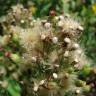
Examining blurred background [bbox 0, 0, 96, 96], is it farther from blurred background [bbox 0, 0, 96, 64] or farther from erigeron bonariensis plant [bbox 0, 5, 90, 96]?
erigeron bonariensis plant [bbox 0, 5, 90, 96]

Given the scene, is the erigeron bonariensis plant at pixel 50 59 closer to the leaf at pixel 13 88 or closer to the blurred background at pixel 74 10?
the leaf at pixel 13 88

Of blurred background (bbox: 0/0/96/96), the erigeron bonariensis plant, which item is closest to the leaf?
the erigeron bonariensis plant

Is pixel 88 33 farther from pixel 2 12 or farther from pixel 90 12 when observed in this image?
pixel 2 12

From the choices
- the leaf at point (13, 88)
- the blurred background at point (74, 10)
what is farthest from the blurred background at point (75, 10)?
the leaf at point (13, 88)

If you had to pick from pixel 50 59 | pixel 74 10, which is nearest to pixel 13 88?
pixel 50 59

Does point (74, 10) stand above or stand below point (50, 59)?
above

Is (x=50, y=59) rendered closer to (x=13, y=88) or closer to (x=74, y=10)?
(x=13, y=88)
